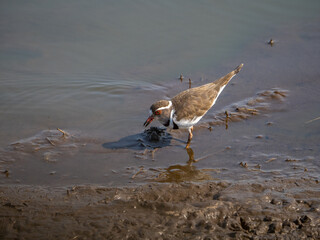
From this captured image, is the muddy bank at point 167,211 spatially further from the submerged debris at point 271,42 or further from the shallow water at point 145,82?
the submerged debris at point 271,42

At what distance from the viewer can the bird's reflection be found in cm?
604

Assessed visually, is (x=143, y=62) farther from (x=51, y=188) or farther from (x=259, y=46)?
(x=51, y=188)

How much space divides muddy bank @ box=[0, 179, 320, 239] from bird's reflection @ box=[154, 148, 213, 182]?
0.44 meters

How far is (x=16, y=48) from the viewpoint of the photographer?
10.2m

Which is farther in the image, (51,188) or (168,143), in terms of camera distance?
(168,143)

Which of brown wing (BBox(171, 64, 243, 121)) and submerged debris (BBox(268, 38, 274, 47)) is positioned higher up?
submerged debris (BBox(268, 38, 274, 47))

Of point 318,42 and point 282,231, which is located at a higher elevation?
point 318,42

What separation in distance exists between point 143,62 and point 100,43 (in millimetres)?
1516

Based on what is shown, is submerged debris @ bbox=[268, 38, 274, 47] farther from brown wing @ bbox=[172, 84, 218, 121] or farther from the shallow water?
brown wing @ bbox=[172, 84, 218, 121]

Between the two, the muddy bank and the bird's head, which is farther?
the bird's head

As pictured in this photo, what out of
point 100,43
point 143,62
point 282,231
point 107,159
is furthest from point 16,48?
point 282,231

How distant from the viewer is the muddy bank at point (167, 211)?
176 inches

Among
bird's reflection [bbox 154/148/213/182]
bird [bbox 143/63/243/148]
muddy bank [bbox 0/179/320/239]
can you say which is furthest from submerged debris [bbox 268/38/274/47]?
muddy bank [bbox 0/179/320/239]

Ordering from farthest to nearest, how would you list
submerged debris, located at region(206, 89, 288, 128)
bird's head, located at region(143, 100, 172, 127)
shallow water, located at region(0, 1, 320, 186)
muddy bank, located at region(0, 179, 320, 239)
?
1. submerged debris, located at region(206, 89, 288, 128)
2. bird's head, located at region(143, 100, 172, 127)
3. shallow water, located at region(0, 1, 320, 186)
4. muddy bank, located at region(0, 179, 320, 239)
